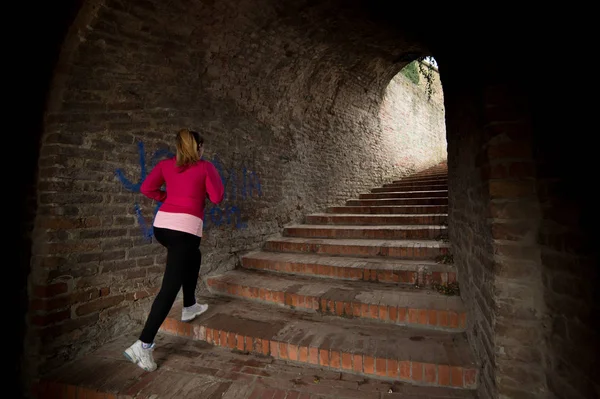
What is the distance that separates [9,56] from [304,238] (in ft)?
12.8

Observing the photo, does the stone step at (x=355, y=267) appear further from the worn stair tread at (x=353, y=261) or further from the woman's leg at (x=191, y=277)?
the woman's leg at (x=191, y=277)

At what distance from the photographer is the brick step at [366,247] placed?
139 inches

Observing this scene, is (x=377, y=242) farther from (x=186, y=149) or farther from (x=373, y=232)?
(x=186, y=149)

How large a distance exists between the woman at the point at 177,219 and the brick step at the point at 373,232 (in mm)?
2646

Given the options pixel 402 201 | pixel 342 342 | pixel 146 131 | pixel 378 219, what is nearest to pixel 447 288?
pixel 342 342

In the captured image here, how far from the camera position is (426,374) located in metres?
1.96

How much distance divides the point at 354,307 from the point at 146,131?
270cm

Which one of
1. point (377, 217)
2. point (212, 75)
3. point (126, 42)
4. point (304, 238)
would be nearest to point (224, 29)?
point (212, 75)

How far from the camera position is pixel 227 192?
398cm

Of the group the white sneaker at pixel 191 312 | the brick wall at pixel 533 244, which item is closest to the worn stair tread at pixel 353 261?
the white sneaker at pixel 191 312

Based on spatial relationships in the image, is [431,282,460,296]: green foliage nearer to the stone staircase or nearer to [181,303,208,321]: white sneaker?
the stone staircase

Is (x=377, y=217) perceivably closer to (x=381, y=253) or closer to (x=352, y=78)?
(x=381, y=253)

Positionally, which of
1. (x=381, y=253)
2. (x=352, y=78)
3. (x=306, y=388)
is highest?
(x=352, y=78)

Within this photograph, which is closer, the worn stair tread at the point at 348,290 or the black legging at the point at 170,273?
the black legging at the point at 170,273
